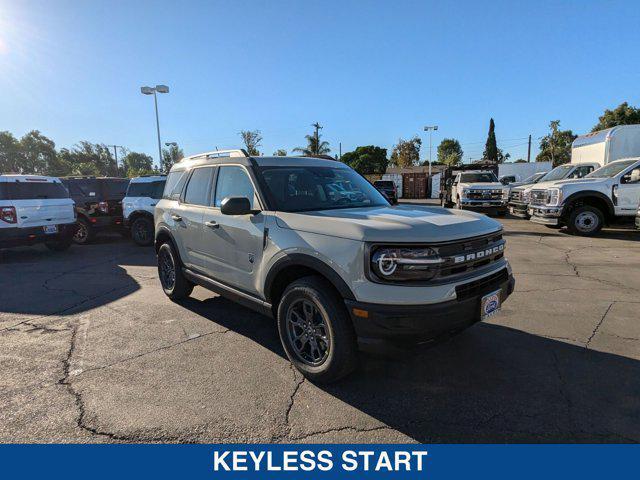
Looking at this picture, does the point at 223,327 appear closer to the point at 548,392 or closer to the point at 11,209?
the point at 548,392

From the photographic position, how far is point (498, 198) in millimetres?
16062

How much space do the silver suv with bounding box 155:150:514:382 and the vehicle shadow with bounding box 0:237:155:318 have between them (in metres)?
2.32

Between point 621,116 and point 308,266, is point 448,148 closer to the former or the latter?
point 621,116

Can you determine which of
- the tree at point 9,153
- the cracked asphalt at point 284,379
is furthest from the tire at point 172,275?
the tree at point 9,153

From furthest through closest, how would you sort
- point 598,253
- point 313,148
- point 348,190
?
point 313,148 < point 598,253 < point 348,190

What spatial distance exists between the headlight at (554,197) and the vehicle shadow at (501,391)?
825 centimetres

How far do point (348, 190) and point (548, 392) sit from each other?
2562 millimetres

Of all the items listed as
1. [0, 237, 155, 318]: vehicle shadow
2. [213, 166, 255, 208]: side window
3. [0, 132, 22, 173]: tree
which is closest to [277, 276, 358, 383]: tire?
[213, 166, 255, 208]: side window

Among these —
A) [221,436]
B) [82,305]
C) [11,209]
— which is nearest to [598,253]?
[221,436]

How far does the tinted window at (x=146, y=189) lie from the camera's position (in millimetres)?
9945

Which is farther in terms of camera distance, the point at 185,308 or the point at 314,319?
the point at 185,308

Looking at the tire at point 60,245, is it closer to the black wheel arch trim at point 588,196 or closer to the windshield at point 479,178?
the black wheel arch trim at point 588,196

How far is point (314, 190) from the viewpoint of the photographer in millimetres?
3885

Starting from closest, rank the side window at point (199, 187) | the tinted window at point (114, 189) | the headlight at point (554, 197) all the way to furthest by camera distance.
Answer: the side window at point (199, 187), the headlight at point (554, 197), the tinted window at point (114, 189)
